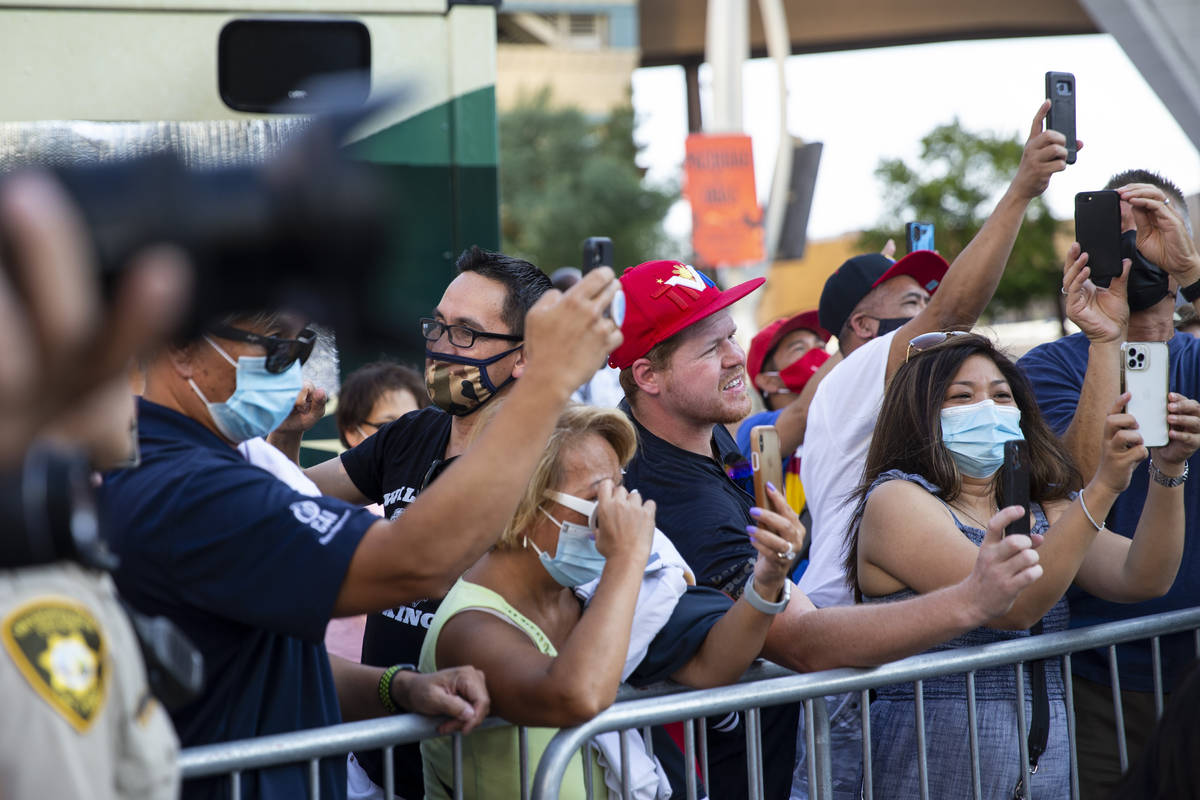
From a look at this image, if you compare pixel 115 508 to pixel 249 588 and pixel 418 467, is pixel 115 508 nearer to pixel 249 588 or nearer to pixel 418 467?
pixel 249 588

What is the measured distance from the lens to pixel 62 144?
104cm

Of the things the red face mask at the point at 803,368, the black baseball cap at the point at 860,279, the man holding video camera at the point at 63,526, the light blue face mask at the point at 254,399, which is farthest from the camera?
the red face mask at the point at 803,368

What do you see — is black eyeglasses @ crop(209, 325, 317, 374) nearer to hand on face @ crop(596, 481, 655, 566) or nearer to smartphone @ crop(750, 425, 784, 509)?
hand on face @ crop(596, 481, 655, 566)

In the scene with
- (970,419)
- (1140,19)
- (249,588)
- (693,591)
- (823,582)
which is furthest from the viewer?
(1140,19)

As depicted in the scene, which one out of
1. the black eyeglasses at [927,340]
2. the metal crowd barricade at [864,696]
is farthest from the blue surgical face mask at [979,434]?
the metal crowd barricade at [864,696]

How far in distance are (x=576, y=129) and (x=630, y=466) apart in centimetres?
3123

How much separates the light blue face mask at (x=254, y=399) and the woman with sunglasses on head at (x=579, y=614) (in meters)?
0.65

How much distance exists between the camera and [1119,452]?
298 cm

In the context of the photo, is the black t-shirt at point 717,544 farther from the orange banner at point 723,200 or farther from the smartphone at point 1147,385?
the orange banner at point 723,200

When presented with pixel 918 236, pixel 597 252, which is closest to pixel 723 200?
pixel 597 252

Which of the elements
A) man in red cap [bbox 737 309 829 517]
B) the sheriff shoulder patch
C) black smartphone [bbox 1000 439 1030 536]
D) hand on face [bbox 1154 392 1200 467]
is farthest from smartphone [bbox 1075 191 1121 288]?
the sheriff shoulder patch

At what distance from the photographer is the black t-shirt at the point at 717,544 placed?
2953mm

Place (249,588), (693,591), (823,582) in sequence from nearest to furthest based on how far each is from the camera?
(249,588) < (693,591) < (823,582)

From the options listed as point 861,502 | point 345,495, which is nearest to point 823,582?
point 861,502
